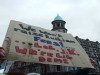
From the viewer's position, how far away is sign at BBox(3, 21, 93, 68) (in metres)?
7.66

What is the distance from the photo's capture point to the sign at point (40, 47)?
7664 millimetres

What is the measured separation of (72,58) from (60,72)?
168 ft

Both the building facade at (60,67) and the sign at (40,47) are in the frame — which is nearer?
the sign at (40,47)

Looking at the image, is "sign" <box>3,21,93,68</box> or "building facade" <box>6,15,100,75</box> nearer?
"sign" <box>3,21,93,68</box>

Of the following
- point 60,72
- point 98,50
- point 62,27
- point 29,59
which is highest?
point 62,27

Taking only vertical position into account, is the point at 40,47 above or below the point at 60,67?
below

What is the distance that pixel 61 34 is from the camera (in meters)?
9.98

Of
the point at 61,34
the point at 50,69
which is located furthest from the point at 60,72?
the point at 61,34

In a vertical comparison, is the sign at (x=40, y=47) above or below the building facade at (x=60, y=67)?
below

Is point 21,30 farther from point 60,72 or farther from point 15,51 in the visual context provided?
point 60,72

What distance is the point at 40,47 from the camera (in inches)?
329

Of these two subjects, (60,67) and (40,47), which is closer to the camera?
(40,47)

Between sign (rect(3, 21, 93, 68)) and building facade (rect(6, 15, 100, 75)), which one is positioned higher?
building facade (rect(6, 15, 100, 75))

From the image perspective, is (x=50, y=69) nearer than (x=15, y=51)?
No
